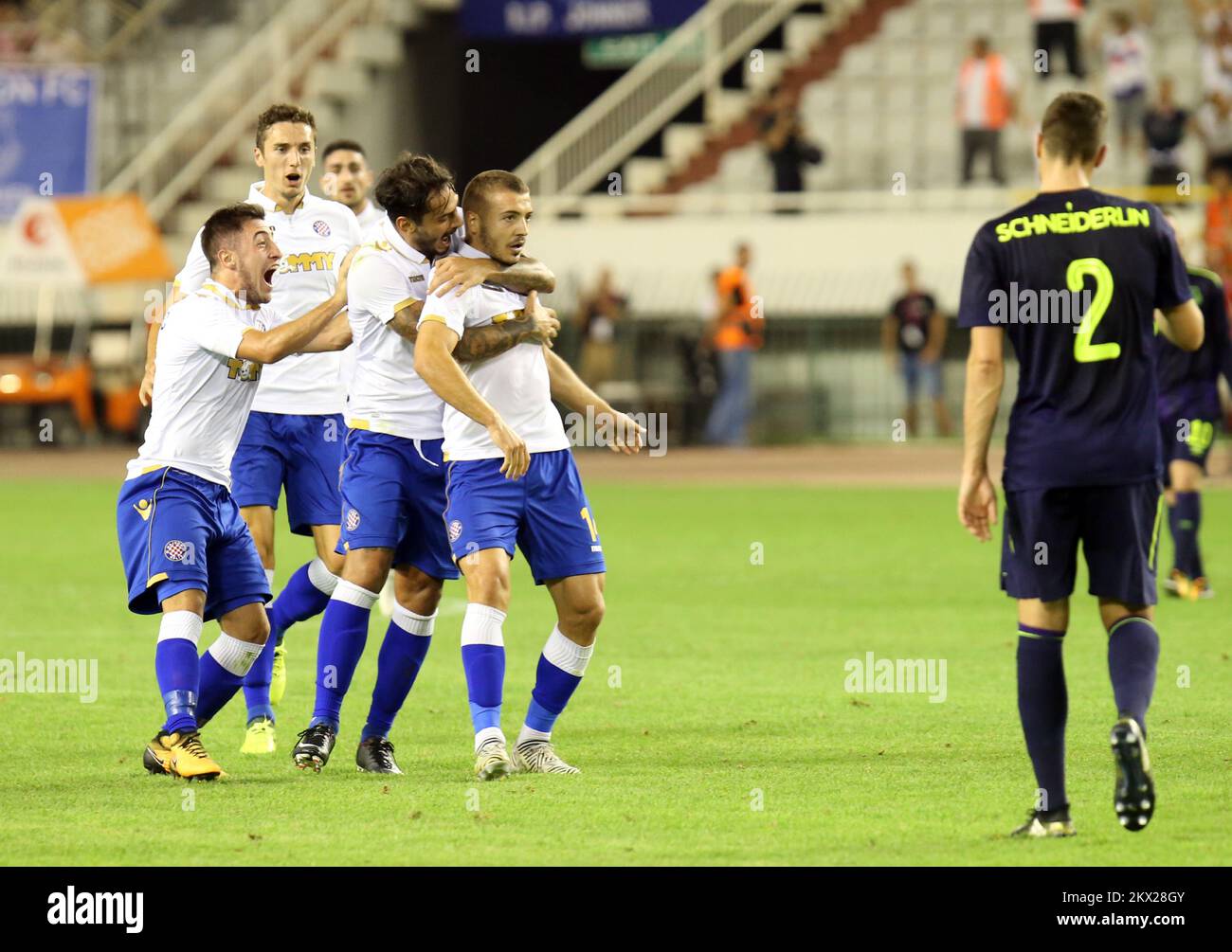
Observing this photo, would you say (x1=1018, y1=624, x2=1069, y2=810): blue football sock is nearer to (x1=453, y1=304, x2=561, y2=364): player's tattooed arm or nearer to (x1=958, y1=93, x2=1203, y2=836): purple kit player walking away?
(x1=958, y1=93, x2=1203, y2=836): purple kit player walking away

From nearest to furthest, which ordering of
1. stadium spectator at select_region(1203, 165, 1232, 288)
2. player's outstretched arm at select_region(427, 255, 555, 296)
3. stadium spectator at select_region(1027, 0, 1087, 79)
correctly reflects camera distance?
player's outstretched arm at select_region(427, 255, 555, 296), stadium spectator at select_region(1203, 165, 1232, 288), stadium spectator at select_region(1027, 0, 1087, 79)

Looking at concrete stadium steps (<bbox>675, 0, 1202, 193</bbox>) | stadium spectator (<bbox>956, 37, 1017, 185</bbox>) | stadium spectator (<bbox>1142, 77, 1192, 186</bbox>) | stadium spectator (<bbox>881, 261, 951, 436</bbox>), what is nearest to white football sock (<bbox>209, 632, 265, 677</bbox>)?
stadium spectator (<bbox>881, 261, 951, 436</bbox>)

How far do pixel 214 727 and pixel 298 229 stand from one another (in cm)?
225

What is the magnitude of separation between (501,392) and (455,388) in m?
0.38

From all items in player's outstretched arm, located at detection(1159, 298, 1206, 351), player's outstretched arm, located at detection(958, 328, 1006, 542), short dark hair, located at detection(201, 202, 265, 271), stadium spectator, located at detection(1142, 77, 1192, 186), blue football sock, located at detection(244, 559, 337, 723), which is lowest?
blue football sock, located at detection(244, 559, 337, 723)

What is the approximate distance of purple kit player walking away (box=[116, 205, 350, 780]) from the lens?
7672mm

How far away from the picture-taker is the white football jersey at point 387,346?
7.95 meters

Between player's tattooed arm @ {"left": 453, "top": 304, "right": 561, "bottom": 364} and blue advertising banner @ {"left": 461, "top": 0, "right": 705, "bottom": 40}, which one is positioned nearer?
player's tattooed arm @ {"left": 453, "top": 304, "right": 561, "bottom": 364}

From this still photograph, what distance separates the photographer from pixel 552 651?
7973mm

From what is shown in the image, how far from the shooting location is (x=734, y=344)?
27.5 metres

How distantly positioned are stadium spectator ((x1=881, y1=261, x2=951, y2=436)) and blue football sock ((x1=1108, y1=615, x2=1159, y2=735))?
21.4 meters
